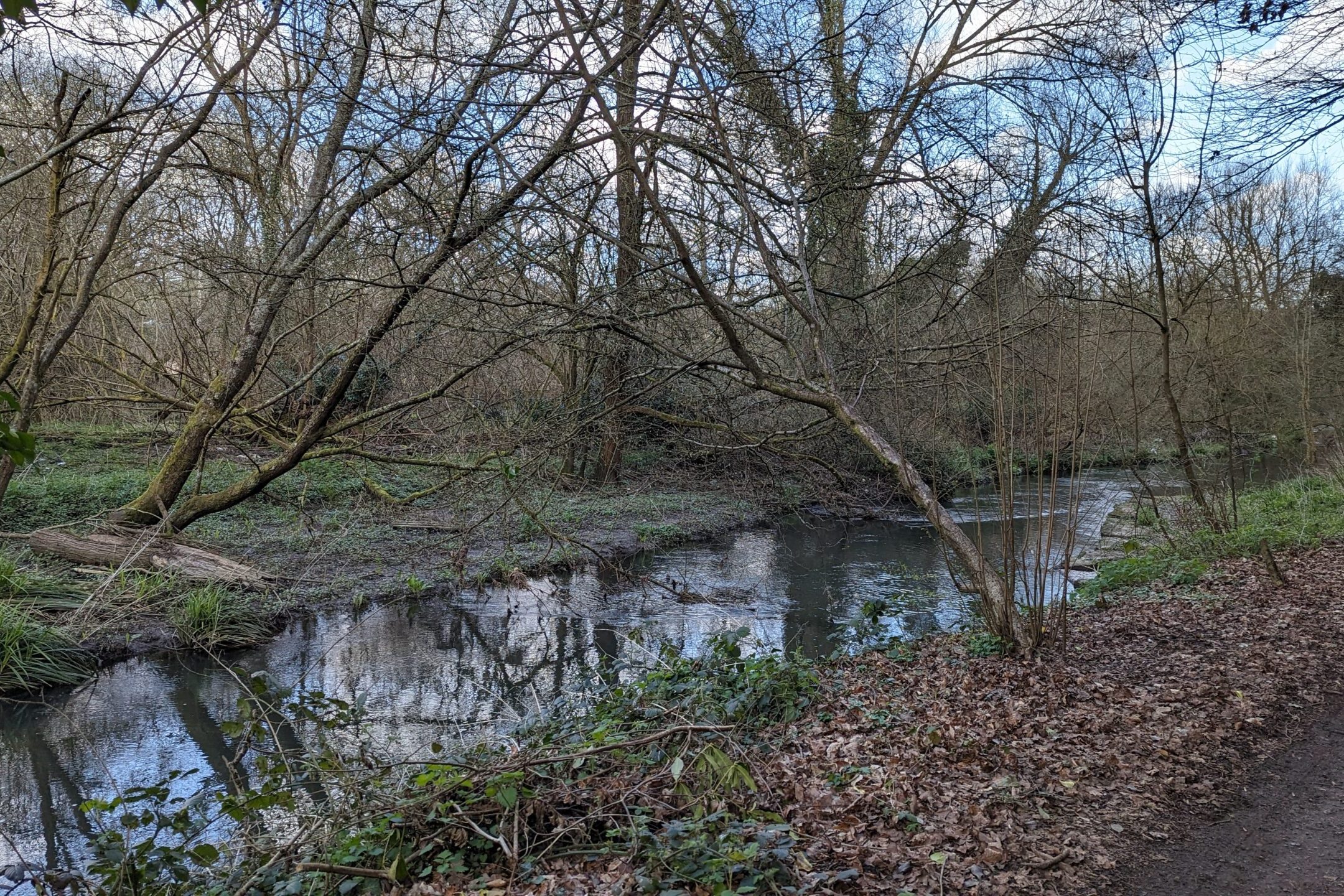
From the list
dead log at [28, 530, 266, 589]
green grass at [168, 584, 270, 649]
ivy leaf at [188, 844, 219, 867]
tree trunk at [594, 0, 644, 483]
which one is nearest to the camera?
ivy leaf at [188, 844, 219, 867]

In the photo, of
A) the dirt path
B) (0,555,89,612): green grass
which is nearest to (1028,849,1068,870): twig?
the dirt path

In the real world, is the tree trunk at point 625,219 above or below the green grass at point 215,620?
above

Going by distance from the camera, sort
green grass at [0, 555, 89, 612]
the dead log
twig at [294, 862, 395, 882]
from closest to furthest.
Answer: twig at [294, 862, 395, 882]
green grass at [0, 555, 89, 612]
the dead log

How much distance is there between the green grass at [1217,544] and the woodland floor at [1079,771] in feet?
6.94

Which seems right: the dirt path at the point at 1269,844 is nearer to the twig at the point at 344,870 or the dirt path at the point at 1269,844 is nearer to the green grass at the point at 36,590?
the twig at the point at 344,870

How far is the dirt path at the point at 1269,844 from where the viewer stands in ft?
10.3

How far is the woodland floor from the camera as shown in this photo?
3213 mm

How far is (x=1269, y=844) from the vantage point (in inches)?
134

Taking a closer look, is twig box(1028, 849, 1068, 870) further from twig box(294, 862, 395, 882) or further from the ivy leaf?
the ivy leaf

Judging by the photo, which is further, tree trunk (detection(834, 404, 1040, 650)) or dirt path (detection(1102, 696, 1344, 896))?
tree trunk (detection(834, 404, 1040, 650))

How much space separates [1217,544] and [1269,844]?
6.61m

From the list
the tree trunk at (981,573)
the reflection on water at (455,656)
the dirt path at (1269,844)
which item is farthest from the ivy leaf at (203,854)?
the tree trunk at (981,573)

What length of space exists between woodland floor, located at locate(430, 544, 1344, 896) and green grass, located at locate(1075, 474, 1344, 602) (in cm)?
211

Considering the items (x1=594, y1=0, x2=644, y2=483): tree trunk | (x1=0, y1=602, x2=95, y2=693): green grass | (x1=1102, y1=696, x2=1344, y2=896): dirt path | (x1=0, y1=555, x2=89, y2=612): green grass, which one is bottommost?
(x1=1102, y1=696, x2=1344, y2=896): dirt path
